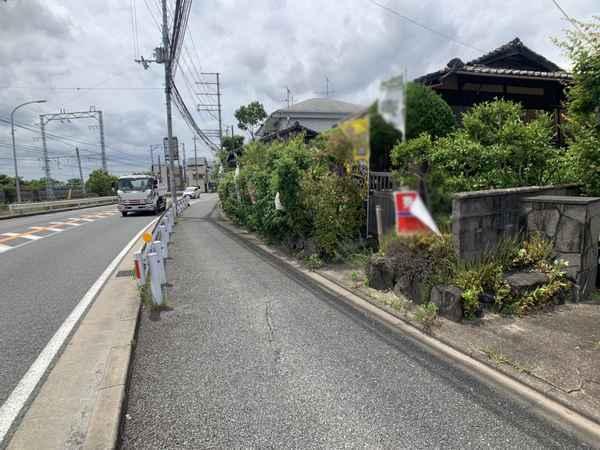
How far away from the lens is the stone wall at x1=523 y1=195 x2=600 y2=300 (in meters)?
4.23

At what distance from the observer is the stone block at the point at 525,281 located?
4.15 metres

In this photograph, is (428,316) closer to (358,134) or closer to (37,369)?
(358,134)

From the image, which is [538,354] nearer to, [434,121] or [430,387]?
[430,387]

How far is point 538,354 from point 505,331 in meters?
0.46

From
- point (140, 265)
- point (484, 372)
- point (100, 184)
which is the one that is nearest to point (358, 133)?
point (484, 372)

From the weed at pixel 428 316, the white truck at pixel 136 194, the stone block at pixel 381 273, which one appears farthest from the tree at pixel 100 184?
the weed at pixel 428 316

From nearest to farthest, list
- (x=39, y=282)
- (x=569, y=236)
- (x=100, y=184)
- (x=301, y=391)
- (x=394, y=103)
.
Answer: (x=394, y=103)
(x=301, y=391)
(x=569, y=236)
(x=39, y=282)
(x=100, y=184)

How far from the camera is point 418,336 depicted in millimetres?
3875

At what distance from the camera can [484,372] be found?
3.15m

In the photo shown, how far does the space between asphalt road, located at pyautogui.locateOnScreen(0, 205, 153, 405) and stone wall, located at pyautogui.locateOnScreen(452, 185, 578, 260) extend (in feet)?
15.5

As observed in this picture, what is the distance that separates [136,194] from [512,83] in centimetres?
1882

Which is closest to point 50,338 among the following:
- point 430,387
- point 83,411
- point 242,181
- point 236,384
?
point 83,411

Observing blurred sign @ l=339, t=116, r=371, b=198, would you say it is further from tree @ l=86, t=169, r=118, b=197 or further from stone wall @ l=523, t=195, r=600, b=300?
tree @ l=86, t=169, r=118, b=197

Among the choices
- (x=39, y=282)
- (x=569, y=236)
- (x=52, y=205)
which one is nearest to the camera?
(x=569, y=236)
